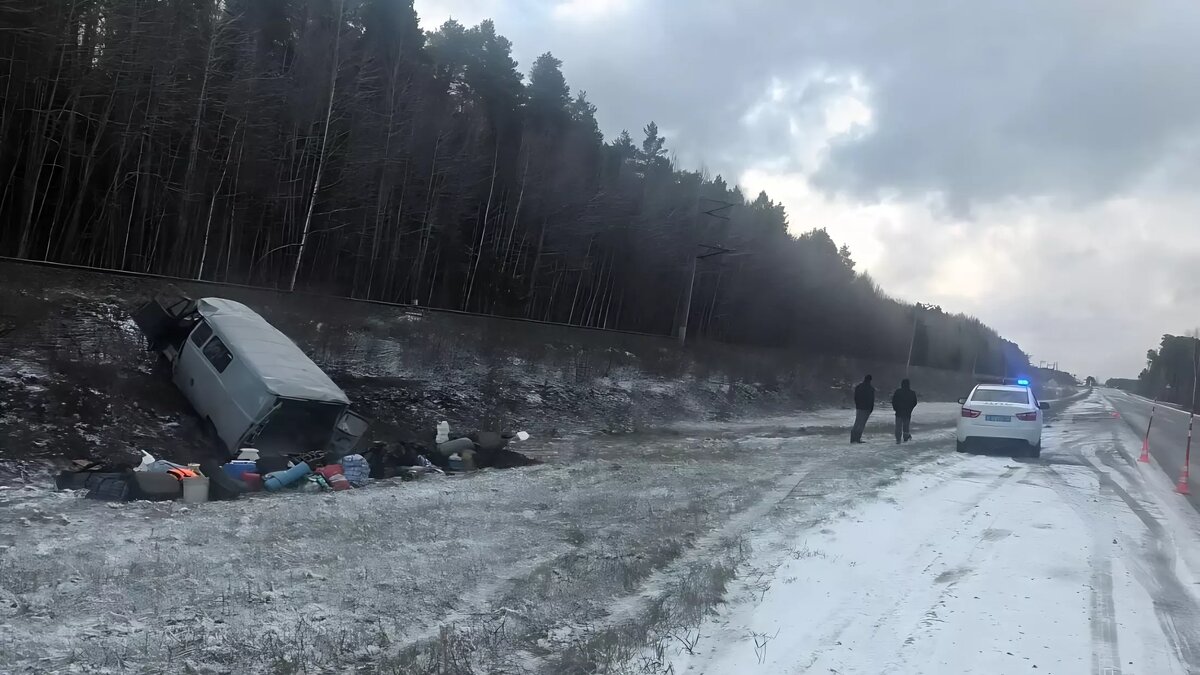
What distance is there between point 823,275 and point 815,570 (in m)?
76.5

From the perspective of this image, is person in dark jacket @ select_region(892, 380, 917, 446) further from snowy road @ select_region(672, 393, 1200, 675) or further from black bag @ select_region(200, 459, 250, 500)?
black bag @ select_region(200, 459, 250, 500)

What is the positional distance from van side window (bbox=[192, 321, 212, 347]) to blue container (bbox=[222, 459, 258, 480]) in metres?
3.66

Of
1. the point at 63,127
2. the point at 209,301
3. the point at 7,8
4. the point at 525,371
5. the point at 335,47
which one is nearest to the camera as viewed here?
the point at 209,301

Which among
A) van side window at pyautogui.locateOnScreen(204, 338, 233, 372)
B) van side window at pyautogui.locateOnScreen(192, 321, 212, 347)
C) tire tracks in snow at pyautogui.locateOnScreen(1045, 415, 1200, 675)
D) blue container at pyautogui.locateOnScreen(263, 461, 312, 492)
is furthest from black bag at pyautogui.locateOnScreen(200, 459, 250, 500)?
tire tracks in snow at pyautogui.locateOnScreen(1045, 415, 1200, 675)

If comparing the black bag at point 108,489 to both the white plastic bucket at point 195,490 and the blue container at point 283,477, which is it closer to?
the white plastic bucket at point 195,490

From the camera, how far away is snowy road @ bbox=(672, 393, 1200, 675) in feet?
17.1

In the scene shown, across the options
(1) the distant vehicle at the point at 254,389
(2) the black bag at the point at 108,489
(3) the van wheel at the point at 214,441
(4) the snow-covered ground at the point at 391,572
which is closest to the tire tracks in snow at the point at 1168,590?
(4) the snow-covered ground at the point at 391,572

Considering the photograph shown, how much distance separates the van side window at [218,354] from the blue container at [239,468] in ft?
8.39

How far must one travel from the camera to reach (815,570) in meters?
7.17

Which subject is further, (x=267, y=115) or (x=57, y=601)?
(x=267, y=115)

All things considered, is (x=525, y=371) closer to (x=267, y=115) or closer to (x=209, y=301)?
(x=209, y=301)

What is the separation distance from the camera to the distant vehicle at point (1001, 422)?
16.2m

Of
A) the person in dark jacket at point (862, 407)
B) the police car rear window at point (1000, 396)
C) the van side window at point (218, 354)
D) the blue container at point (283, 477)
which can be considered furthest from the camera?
the person in dark jacket at point (862, 407)

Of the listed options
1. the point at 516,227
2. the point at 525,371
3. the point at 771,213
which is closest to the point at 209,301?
the point at 525,371
